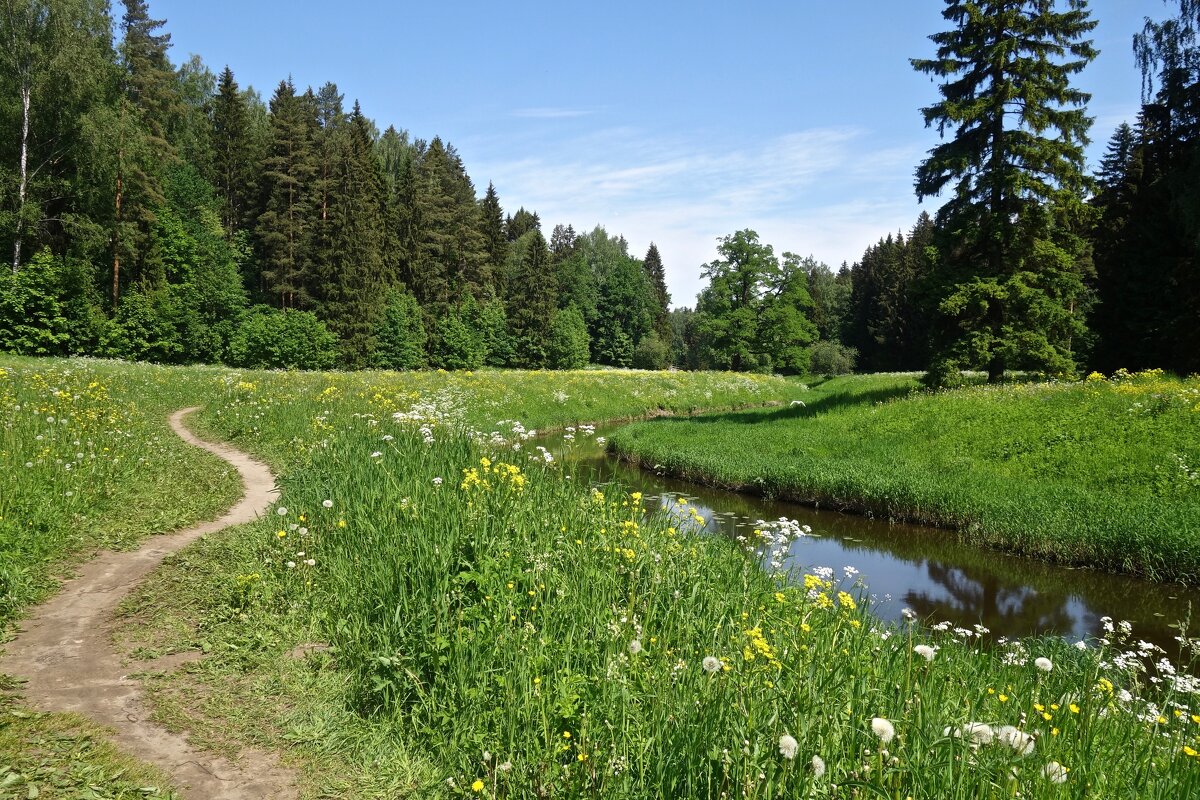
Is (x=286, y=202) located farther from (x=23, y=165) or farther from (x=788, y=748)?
(x=788, y=748)

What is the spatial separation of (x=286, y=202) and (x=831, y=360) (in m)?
58.4

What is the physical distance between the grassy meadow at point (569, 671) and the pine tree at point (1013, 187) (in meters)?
18.6

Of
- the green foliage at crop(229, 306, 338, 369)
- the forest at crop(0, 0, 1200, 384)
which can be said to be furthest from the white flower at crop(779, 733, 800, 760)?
the green foliage at crop(229, 306, 338, 369)

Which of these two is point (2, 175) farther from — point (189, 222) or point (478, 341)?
point (478, 341)

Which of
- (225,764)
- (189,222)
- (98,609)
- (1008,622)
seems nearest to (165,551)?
(98,609)

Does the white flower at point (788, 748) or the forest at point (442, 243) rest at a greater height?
the forest at point (442, 243)

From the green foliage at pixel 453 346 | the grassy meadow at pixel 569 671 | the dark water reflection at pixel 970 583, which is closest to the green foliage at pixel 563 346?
the green foliage at pixel 453 346

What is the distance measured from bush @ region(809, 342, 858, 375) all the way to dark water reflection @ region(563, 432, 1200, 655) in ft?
203

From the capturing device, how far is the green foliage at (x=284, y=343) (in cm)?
4512

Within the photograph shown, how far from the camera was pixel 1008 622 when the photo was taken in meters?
10.2

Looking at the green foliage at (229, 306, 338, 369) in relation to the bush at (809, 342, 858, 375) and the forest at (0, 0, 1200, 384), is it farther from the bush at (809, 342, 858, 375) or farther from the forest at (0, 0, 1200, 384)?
the bush at (809, 342, 858, 375)

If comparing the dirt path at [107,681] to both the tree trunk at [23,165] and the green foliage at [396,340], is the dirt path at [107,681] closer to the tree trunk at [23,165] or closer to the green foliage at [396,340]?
the tree trunk at [23,165]

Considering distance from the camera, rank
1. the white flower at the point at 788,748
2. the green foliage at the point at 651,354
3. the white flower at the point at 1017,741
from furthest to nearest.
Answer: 1. the green foliage at the point at 651,354
2. the white flower at the point at 1017,741
3. the white flower at the point at 788,748

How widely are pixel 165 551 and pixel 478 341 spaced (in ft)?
184
